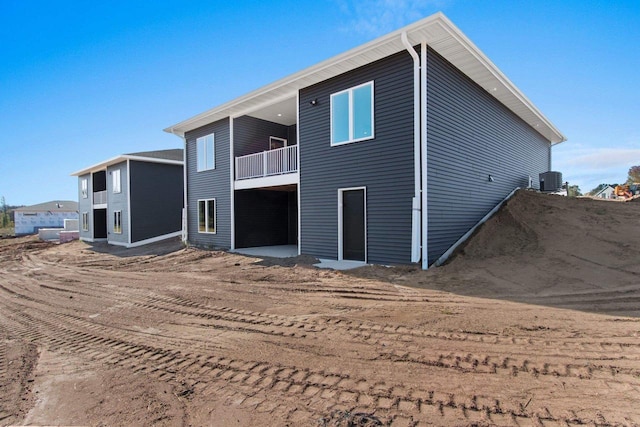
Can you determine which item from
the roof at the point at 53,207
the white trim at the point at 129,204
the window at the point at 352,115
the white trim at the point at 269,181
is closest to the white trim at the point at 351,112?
the window at the point at 352,115

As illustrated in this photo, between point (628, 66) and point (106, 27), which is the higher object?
point (106, 27)

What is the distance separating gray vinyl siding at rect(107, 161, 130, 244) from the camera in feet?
60.5

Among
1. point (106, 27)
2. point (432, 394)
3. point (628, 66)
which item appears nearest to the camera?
point (432, 394)

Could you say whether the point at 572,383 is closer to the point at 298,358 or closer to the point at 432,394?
the point at 432,394

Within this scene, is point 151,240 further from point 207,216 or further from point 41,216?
point 41,216

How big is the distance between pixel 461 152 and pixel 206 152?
10769mm

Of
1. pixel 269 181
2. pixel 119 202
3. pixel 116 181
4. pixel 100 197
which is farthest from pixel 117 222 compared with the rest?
pixel 269 181

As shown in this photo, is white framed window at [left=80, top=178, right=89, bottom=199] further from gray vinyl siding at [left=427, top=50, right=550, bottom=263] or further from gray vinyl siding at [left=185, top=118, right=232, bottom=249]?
gray vinyl siding at [left=427, top=50, right=550, bottom=263]

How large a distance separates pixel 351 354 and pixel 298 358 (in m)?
0.56

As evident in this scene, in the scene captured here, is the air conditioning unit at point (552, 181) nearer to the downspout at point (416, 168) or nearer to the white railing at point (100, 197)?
the downspout at point (416, 168)

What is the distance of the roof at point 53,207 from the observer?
47838mm

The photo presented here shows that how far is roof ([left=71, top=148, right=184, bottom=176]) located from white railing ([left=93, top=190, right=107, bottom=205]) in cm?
160

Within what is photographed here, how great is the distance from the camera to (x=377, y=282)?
679 cm

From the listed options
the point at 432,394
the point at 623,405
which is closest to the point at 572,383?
the point at 623,405
